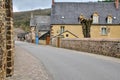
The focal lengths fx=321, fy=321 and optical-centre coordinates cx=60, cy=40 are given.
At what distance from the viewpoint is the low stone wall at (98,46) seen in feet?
91.4

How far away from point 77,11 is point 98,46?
41194mm

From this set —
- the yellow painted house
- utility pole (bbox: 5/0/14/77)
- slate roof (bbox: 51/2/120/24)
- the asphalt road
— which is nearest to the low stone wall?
the asphalt road

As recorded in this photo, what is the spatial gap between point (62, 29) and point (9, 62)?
6132 cm

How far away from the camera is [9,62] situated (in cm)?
1093

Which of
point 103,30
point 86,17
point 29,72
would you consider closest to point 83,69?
point 29,72

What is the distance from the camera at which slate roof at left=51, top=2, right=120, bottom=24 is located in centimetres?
7256

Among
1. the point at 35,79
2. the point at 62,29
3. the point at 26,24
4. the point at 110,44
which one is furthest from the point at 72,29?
the point at 26,24

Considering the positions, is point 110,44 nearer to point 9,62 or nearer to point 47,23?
point 9,62

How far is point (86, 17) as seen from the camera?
72.8 metres

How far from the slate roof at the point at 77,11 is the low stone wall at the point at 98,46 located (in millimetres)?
26139

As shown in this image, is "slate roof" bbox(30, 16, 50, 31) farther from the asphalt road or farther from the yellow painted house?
the asphalt road

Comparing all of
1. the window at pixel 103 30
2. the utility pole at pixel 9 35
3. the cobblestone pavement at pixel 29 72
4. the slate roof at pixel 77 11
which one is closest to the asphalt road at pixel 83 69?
the cobblestone pavement at pixel 29 72

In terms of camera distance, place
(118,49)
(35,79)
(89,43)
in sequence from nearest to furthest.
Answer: (35,79), (118,49), (89,43)

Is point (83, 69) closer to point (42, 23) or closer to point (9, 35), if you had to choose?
point (9, 35)
